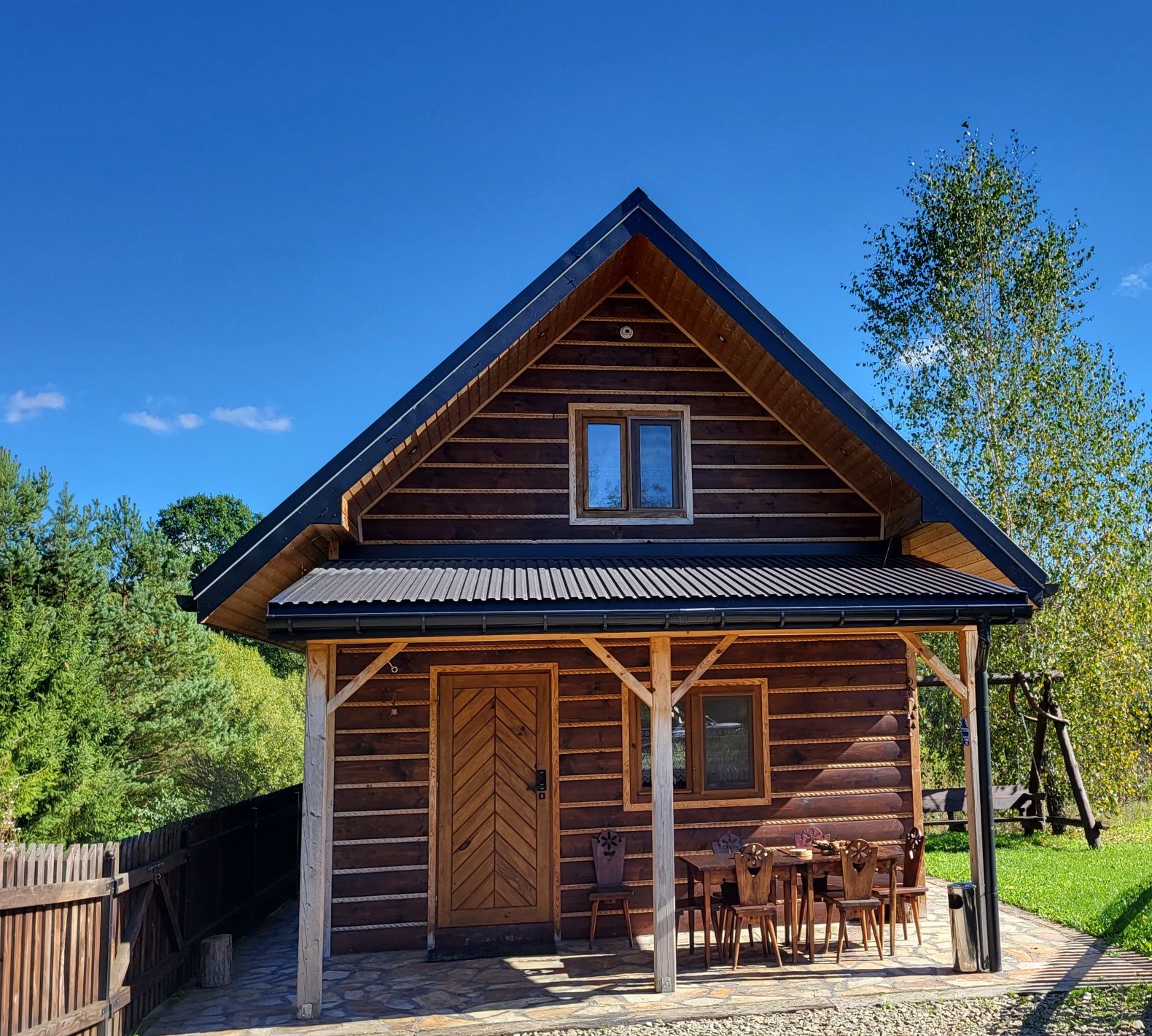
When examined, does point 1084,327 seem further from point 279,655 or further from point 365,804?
point 279,655

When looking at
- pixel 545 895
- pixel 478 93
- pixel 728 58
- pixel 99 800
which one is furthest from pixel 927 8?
pixel 99 800

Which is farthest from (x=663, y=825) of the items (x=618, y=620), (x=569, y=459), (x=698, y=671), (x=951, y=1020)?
(x=569, y=459)

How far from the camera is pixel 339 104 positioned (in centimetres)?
1527

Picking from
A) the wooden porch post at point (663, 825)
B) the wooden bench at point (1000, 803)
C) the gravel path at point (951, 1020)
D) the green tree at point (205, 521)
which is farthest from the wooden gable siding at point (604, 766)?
the green tree at point (205, 521)

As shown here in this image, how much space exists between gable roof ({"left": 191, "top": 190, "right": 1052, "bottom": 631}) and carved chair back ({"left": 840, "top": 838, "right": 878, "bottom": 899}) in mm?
2664

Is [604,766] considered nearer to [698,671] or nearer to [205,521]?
[698,671]

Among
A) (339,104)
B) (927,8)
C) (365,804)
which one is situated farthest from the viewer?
(339,104)

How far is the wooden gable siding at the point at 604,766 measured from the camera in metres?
8.95

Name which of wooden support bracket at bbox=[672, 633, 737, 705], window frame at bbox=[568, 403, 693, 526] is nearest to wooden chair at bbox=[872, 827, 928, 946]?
wooden support bracket at bbox=[672, 633, 737, 705]

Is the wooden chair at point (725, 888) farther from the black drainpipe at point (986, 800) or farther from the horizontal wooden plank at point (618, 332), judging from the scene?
the horizontal wooden plank at point (618, 332)

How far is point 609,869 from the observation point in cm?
916

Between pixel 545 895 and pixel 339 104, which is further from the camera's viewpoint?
pixel 339 104

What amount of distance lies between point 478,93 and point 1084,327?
1413 cm

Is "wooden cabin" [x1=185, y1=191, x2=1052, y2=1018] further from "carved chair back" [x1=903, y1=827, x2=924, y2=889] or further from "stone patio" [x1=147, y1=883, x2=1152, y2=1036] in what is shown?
"carved chair back" [x1=903, y1=827, x2=924, y2=889]
